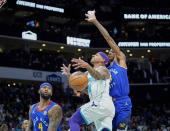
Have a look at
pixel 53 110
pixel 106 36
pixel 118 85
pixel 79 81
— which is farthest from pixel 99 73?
pixel 53 110

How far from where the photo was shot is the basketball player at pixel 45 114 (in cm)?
661

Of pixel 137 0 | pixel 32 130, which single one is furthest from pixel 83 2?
pixel 32 130

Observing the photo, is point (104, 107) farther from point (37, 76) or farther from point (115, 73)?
point (37, 76)

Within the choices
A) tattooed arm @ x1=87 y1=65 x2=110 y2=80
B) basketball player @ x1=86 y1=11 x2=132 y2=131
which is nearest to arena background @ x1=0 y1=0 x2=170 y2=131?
basketball player @ x1=86 y1=11 x2=132 y2=131

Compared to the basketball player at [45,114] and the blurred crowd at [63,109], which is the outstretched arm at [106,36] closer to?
the basketball player at [45,114]

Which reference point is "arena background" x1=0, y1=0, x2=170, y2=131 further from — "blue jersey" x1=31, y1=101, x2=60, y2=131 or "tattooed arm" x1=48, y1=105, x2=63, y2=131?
Result: "tattooed arm" x1=48, y1=105, x2=63, y2=131

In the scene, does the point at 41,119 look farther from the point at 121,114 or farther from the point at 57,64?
the point at 57,64

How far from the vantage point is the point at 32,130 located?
6.98m

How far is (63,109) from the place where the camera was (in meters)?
25.2

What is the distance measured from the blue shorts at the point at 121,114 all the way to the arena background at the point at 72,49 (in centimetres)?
1609

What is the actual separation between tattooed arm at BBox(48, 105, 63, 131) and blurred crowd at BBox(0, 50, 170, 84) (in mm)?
20684

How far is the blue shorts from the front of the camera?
6.41 m

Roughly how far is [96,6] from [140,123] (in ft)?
63.8

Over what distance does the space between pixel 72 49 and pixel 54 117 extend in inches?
1103
